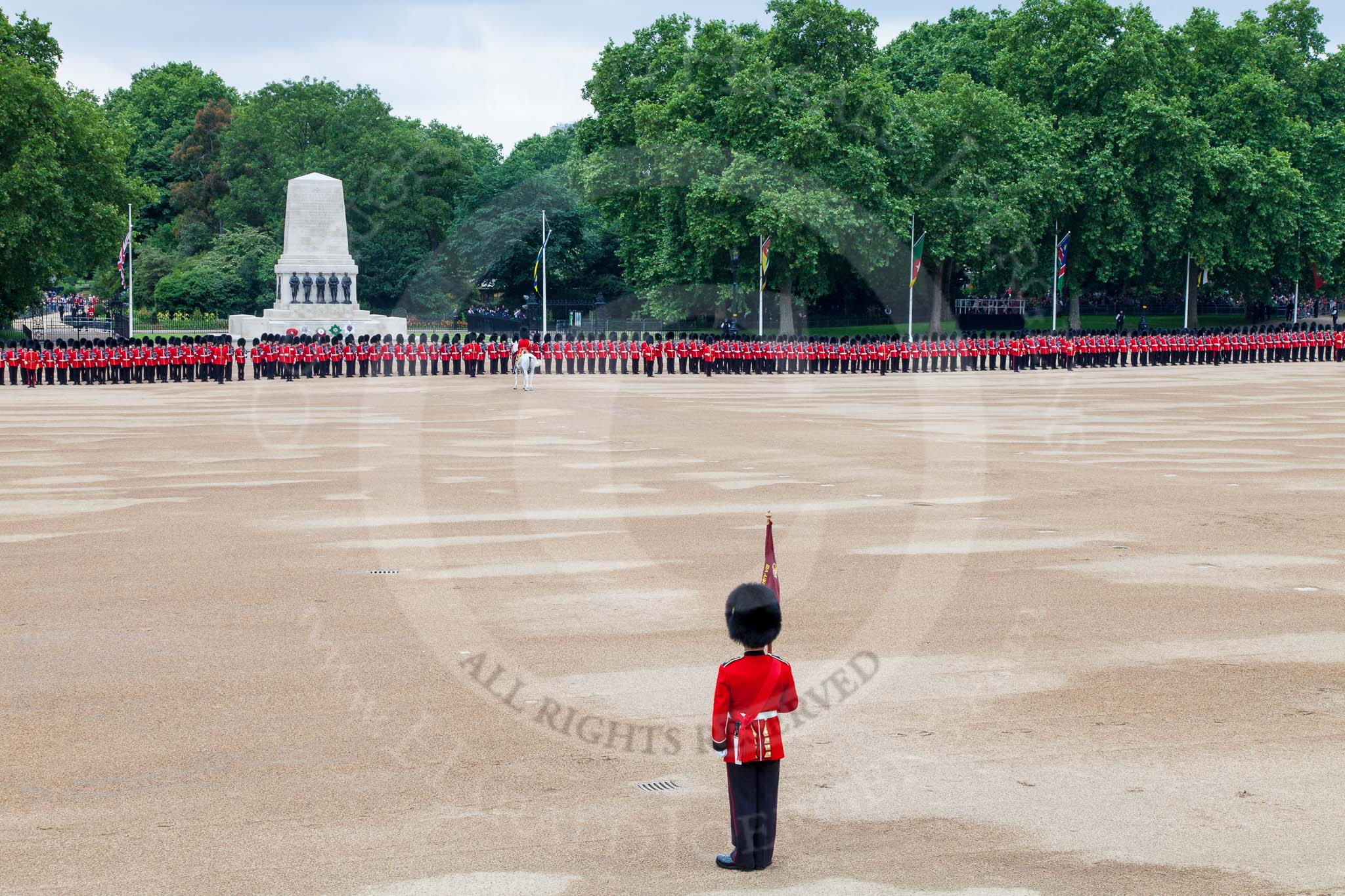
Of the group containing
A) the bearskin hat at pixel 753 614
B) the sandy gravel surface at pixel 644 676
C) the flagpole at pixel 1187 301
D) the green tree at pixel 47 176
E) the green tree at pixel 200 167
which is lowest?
the sandy gravel surface at pixel 644 676

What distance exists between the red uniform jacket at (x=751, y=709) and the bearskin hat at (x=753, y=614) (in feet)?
0.44

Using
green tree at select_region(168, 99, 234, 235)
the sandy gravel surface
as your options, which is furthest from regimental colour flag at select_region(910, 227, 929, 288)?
green tree at select_region(168, 99, 234, 235)

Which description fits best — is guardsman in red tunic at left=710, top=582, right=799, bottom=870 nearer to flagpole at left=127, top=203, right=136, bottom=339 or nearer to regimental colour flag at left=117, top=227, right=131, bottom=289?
flagpole at left=127, top=203, right=136, bottom=339

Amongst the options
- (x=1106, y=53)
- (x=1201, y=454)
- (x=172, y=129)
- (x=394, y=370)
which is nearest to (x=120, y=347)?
(x=394, y=370)

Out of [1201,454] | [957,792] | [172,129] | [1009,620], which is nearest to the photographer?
[957,792]

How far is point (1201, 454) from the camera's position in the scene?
71.7 ft

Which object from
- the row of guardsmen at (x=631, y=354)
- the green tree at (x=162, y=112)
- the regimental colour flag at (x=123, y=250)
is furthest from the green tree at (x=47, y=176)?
the green tree at (x=162, y=112)

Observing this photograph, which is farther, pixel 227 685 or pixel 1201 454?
pixel 1201 454

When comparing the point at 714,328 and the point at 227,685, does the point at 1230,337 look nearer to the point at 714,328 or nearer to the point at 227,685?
the point at 714,328

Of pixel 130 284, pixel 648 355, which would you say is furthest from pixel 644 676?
pixel 130 284

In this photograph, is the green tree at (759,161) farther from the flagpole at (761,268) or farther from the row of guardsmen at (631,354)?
the row of guardsmen at (631,354)

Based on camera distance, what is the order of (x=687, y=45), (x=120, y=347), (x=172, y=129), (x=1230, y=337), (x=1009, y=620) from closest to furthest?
(x=1009, y=620), (x=120, y=347), (x=1230, y=337), (x=687, y=45), (x=172, y=129)

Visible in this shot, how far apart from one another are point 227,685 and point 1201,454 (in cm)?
1675

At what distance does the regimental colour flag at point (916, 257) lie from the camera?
5853 cm
